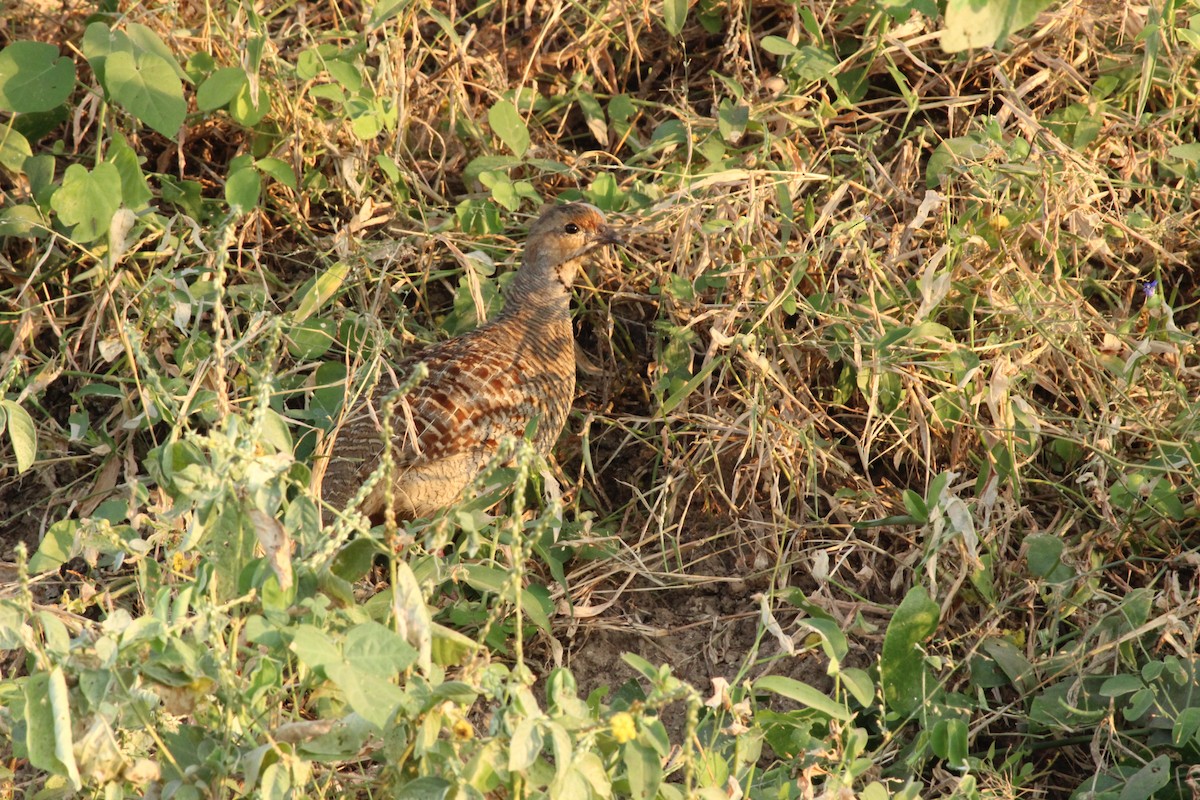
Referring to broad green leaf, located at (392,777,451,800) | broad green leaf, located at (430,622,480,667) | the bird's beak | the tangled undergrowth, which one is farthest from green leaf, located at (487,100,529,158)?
broad green leaf, located at (392,777,451,800)

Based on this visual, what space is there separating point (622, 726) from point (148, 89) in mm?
2530

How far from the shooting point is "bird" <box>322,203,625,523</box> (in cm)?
394

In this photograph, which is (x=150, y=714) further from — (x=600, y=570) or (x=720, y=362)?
(x=720, y=362)

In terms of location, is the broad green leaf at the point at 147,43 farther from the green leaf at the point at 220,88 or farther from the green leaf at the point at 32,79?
the green leaf at the point at 32,79

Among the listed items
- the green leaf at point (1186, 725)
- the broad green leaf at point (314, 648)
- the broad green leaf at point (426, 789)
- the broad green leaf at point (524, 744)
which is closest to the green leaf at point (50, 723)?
the broad green leaf at point (314, 648)

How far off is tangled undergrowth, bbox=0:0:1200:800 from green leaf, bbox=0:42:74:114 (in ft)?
0.05

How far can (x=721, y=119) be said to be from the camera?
4.31m

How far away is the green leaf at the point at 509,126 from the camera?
4340 mm

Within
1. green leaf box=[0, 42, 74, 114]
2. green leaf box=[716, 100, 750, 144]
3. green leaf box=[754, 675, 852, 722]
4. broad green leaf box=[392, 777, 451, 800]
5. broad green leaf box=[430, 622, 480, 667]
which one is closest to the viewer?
broad green leaf box=[392, 777, 451, 800]

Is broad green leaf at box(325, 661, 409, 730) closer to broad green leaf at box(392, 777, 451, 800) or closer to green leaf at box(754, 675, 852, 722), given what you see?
broad green leaf at box(392, 777, 451, 800)

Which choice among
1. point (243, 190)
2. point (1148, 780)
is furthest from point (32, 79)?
point (1148, 780)

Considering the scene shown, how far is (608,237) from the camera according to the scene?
436cm

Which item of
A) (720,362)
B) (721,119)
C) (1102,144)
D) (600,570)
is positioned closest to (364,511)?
(600,570)

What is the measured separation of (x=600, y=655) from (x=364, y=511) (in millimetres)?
878
